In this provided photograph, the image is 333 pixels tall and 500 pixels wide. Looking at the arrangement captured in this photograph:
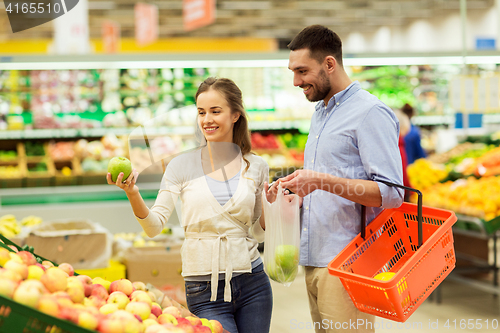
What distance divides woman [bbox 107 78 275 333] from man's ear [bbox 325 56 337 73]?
357mm

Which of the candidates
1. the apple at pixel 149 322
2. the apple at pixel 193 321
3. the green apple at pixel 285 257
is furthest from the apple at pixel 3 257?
the green apple at pixel 285 257

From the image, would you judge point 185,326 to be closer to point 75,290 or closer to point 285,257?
point 75,290

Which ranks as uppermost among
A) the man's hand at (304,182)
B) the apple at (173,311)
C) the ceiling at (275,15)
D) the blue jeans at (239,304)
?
the ceiling at (275,15)

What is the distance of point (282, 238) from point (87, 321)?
0.79m

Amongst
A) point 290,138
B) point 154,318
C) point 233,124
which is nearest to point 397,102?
point 290,138

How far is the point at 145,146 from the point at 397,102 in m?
7.01

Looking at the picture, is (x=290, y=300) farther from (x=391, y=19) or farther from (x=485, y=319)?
(x=391, y=19)

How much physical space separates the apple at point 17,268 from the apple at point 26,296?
208 millimetres

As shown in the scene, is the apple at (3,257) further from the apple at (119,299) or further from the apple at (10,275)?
the apple at (119,299)

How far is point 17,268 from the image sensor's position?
1.43m

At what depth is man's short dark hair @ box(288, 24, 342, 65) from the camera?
1.77 m

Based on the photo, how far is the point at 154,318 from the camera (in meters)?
1.50

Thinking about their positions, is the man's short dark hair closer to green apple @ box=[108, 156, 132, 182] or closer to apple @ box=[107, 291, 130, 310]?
green apple @ box=[108, 156, 132, 182]

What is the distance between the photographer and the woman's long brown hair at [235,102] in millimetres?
1845
